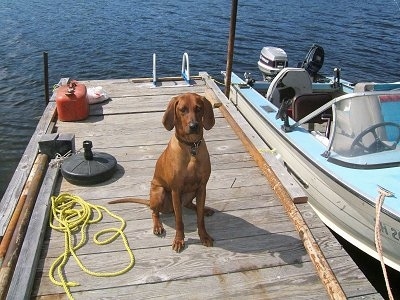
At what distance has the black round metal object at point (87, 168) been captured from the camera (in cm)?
503

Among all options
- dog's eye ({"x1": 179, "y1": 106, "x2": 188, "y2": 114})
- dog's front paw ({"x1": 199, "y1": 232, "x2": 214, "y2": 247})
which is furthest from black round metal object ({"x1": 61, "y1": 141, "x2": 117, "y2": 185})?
dog's eye ({"x1": 179, "y1": 106, "x2": 188, "y2": 114})

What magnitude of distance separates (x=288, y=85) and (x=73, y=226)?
18.1 ft

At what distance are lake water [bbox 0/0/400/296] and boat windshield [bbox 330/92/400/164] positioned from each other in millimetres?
7333

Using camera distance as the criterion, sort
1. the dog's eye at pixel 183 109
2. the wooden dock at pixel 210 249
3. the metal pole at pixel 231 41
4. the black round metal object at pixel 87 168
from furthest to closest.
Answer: the metal pole at pixel 231 41 → the black round metal object at pixel 87 168 → the dog's eye at pixel 183 109 → the wooden dock at pixel 210 249

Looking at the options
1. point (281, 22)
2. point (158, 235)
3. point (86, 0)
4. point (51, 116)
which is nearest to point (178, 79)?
point (51, 116)

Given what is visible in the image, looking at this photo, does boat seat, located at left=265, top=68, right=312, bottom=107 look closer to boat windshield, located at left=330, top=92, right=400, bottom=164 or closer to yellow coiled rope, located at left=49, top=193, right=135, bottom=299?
boat windshield, located at left=330, top=92, right=400, bottom=164

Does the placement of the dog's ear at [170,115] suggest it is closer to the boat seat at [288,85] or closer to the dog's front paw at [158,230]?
the dog's front paw at [158,230]

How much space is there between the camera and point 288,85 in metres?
8.42

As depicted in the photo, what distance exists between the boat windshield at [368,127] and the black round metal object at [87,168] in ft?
10.2

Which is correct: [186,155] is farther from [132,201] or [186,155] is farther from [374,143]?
[374,143]

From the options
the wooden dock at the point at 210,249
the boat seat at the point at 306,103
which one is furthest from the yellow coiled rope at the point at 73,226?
the boat seat at the point at 306,103

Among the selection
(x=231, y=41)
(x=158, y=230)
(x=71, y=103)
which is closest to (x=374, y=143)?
(x=158, y=230)

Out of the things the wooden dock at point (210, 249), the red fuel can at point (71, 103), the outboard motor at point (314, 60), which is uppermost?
the outboard motor at point (314, 60)

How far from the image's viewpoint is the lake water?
48.2 feet
